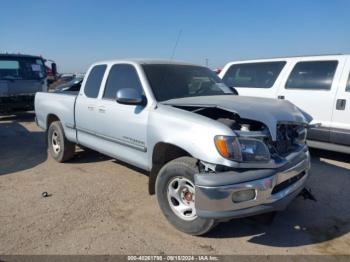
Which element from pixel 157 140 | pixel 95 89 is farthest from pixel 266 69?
pixel 157 140

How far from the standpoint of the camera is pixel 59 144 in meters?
6.30

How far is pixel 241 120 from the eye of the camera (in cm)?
368

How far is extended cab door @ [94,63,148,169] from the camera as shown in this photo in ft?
13.8

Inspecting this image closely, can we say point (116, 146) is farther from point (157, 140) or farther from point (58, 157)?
point (58, 157)

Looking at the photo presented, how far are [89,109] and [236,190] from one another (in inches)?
116

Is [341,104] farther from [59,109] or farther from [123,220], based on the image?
[59,109]

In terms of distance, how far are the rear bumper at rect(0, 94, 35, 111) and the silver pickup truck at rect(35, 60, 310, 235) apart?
24.6ft

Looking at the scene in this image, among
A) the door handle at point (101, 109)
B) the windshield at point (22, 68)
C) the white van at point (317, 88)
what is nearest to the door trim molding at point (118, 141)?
the door handle at point (101, 109)

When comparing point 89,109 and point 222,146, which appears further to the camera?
point 89,109

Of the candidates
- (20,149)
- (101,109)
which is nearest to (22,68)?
(20,149)

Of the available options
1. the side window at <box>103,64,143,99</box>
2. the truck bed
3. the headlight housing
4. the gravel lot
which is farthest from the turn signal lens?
the truck bed

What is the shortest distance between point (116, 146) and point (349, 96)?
4.06 m

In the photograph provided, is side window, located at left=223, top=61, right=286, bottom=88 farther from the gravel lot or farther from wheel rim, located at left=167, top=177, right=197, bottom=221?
wheel rim, located at left=167, top=177, right=197, bottom=221

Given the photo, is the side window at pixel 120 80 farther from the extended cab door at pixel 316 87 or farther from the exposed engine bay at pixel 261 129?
the extended cab door at pixel 316 87
